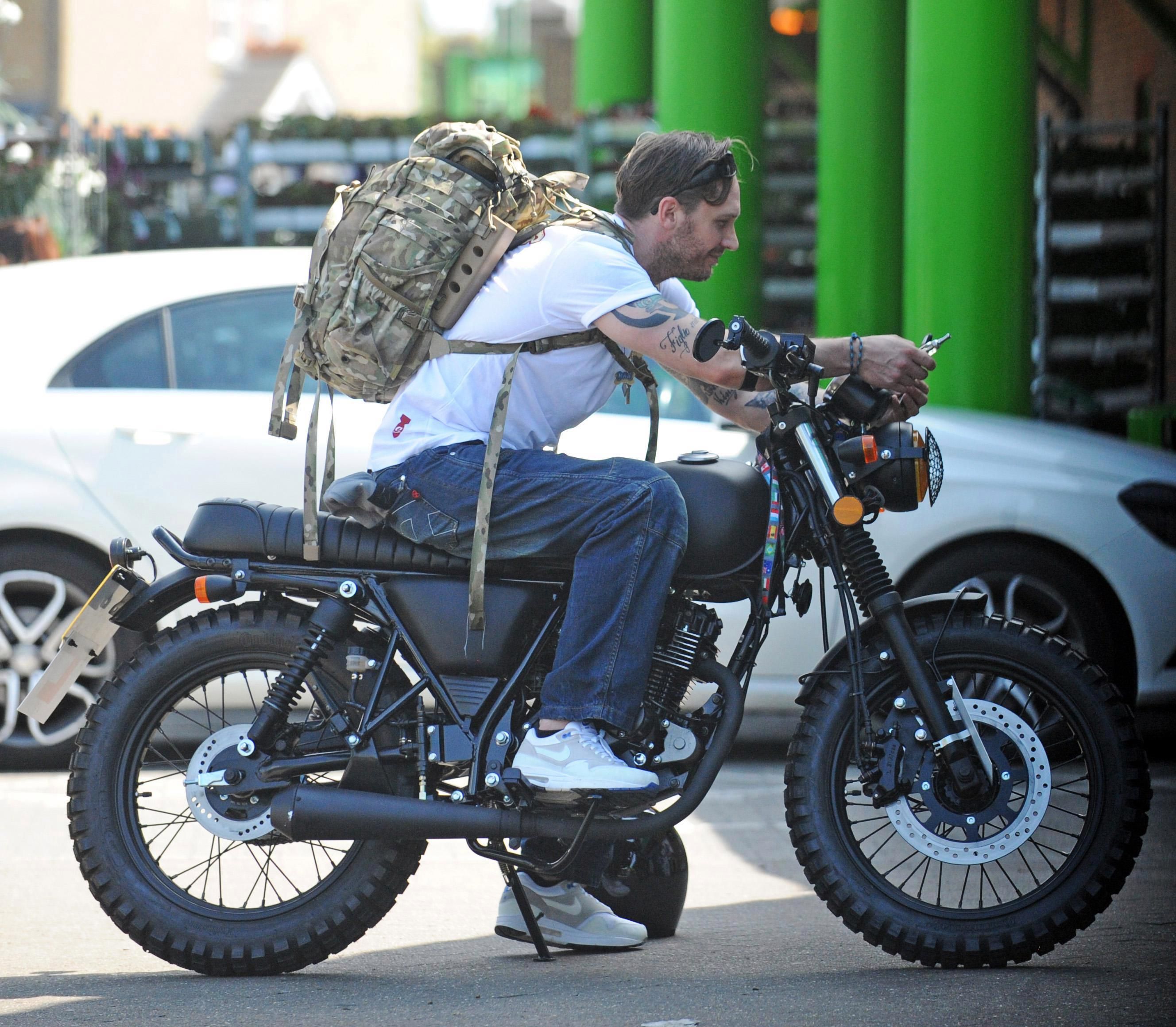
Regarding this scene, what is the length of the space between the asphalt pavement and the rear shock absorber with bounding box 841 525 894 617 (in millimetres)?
809

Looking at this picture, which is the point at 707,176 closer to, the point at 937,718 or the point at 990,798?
the point at 937,718

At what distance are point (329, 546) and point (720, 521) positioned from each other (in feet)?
2.79

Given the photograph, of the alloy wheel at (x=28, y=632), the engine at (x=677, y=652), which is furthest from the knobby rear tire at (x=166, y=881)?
the alloy wheel at (x=28, y=632)

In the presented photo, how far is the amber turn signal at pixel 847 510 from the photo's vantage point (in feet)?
12.4

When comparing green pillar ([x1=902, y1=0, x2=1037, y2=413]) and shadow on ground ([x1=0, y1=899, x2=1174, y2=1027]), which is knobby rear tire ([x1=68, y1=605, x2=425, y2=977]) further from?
green pillar ([x1=902, y1=0, x2=1037, y2=413])

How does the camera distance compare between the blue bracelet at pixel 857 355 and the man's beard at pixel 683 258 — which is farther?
the man's beard at pixel 683 258

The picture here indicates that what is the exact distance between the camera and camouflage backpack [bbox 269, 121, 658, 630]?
148 inches

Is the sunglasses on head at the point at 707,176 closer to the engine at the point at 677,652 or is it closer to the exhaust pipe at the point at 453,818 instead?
the engine at the point at 677,652

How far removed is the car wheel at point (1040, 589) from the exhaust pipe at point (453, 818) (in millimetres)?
2707

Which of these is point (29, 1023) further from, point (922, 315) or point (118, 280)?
point (922, 315)

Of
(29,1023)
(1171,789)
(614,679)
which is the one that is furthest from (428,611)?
(1171,789)

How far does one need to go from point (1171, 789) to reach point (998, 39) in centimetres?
386

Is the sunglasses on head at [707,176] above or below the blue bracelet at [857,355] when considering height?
above

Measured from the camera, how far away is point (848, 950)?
4.06 metres
